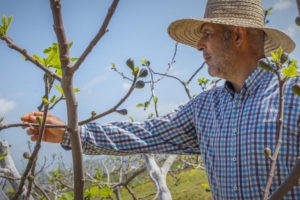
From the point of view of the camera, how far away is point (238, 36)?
1.99 m

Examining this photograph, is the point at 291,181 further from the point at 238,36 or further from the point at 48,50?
the point at 238,36

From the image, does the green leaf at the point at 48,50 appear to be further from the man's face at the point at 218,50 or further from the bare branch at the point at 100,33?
the man's face at the point at 218,50

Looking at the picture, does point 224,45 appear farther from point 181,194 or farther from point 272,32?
point 181,194

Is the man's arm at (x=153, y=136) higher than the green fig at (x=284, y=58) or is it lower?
lower

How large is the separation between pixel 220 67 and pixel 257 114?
1.30 ft

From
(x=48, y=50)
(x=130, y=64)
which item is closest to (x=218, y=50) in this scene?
(x=130, y=64)

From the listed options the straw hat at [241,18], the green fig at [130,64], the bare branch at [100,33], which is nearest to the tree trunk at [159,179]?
the straw hat at [241,18]

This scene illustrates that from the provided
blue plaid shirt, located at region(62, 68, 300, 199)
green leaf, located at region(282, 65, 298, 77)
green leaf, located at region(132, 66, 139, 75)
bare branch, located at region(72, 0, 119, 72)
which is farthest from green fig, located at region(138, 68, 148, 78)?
blue plaid shirt, located at region(62, 68, 300, 199)

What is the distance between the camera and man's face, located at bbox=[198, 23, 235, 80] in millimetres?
1935

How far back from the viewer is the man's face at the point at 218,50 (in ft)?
6.35

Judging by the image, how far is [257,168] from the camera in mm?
1603

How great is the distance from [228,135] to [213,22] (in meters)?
0.69

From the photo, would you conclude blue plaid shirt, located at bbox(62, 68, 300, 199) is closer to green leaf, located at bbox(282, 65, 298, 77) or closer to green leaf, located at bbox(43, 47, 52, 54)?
green leaf, located at bbox(282, 65, 298, 77)

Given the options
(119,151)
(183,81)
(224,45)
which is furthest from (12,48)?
(183,81)
